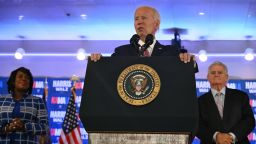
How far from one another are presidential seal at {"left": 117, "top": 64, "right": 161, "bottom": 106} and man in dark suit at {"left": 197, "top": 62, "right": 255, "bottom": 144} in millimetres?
1471

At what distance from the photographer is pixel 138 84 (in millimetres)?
1725

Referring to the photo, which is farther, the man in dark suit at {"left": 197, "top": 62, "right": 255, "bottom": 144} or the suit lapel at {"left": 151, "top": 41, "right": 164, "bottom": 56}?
the man in dark suit at {"left": 197, "top": 62, "right": 255, "bottom": 144}

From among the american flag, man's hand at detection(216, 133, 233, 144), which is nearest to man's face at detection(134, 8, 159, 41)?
man's hand at detection(216, 133, 233, 144)

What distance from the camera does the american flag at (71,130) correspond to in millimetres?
4086

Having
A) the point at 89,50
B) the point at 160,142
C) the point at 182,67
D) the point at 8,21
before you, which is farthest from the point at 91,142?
the point at 89,50

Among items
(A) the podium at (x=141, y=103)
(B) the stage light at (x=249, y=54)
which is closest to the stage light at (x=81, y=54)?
(B) the stage light at (x=249, y=54)

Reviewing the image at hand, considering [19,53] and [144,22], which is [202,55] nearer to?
[19,53]

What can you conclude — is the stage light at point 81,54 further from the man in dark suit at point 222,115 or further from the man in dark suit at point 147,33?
the man in dark suit at point 147,33

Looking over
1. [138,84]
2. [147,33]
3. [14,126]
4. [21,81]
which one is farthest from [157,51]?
[21,81]

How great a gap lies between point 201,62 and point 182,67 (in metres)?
6.39

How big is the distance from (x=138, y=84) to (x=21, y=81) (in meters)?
2.00

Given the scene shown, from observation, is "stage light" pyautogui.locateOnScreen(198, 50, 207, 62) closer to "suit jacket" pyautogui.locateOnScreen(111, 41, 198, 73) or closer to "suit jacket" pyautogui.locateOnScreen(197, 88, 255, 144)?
"suit jacket" pyautogui.locateOnScreen(197, 88, 255, 144)

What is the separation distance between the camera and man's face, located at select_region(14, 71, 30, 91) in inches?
137

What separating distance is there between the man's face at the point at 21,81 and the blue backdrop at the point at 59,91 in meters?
2.67
